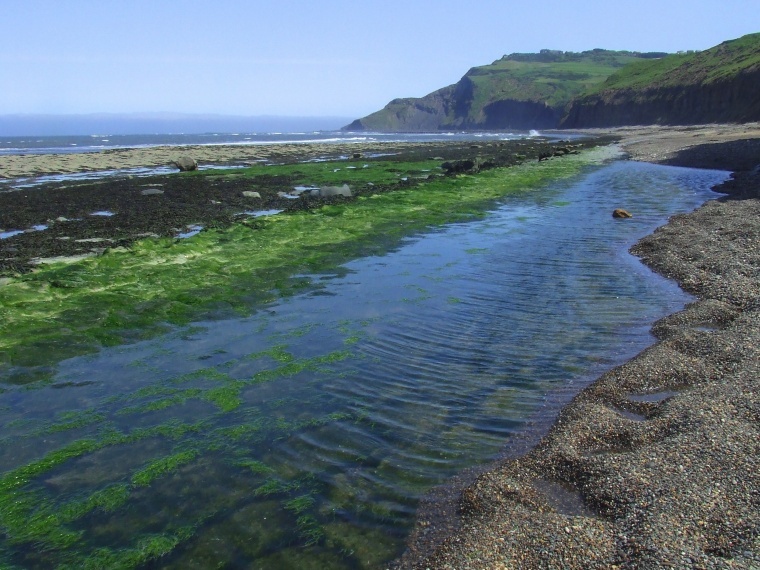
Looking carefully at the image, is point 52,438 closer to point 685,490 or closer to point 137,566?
point 137,566

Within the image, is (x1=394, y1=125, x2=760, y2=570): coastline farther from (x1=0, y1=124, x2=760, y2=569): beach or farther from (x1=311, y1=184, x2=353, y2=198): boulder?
(x1=311, y1=184, x2=353, y2=198): boulder

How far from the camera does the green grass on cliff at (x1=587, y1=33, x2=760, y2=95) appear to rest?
365ft


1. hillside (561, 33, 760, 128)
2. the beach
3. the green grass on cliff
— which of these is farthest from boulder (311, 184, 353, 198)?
the green grass on cliff

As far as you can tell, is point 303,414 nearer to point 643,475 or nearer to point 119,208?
point 643,475

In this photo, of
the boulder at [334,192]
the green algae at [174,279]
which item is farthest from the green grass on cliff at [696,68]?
the green algae at [174,279]

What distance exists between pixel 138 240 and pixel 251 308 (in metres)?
10.0

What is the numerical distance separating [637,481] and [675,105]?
142872mm

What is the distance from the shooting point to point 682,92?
12331 centimetres

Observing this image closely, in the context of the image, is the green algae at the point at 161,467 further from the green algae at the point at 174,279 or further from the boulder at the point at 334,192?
the boulder at the point at 334,192

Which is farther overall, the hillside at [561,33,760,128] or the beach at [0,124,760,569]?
the hillside at [561,33,760,128]

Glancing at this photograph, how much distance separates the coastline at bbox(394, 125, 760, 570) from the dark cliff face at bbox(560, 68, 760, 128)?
104 metres

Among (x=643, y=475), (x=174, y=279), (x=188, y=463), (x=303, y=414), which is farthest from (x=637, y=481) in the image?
(x=174, y=279)

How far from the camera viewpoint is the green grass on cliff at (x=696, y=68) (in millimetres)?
111312

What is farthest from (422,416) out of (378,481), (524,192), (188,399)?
(524,192)
